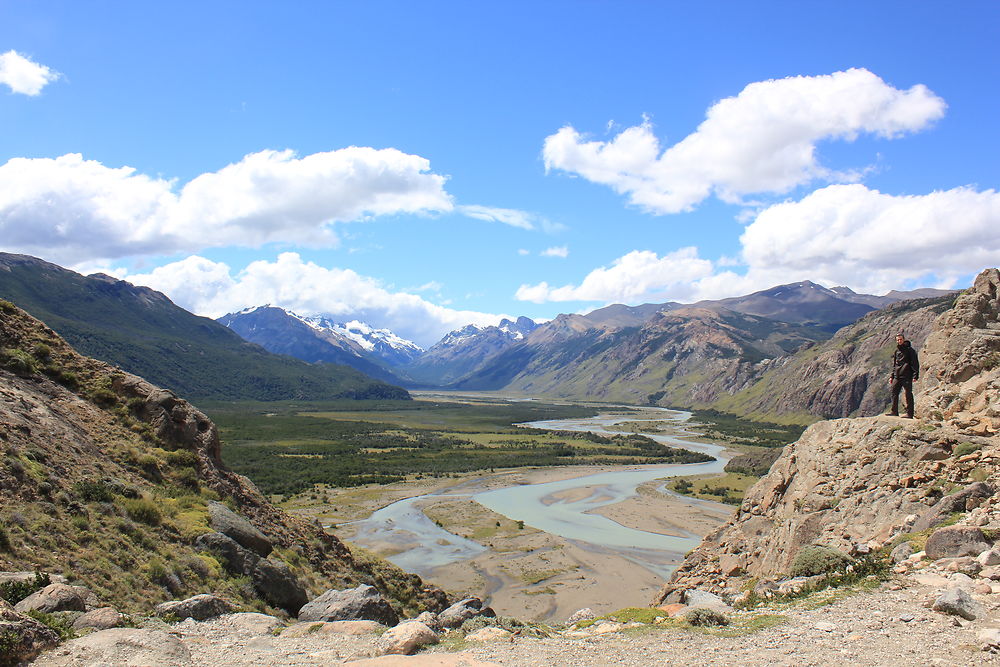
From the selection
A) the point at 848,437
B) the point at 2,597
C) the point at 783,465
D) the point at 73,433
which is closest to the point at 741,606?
the point at 848,437

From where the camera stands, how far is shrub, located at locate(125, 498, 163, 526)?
797 inches

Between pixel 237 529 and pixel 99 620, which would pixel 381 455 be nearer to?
pixel 237 529

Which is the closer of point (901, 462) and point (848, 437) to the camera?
point (901, 462)

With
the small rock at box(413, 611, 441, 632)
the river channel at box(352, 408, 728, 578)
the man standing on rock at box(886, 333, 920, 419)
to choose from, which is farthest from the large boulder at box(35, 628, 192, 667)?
the river channel at box(352, 408, 728, 578)

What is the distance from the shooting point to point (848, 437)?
79.0 ft

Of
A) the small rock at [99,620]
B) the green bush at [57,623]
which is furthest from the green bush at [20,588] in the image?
the small rock at [99,620]

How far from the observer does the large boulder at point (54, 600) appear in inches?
499

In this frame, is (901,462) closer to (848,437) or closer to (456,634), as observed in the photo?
(848,437)

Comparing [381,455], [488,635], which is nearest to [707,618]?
[488,635]

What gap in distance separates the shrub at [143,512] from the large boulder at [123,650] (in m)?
8.79

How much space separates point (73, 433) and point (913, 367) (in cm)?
3311

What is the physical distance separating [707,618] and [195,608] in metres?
13.0

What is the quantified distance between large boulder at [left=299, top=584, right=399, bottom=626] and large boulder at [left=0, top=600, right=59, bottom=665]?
723 centimetres

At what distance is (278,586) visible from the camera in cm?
2117
